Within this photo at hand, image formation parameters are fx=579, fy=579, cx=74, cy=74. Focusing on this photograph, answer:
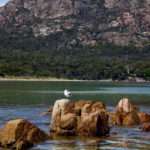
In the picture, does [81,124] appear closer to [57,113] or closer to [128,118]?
[57,113]

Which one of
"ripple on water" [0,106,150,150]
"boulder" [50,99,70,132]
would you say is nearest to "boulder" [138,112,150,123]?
"ripple on water" [0,106,150,150]

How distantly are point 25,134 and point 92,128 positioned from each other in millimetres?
5970

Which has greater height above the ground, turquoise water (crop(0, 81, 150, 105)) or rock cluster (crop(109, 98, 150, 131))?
rock cluster (crop(109, 98, 150, 131))

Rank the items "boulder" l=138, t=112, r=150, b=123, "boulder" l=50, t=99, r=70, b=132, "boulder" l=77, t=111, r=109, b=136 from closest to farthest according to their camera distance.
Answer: "boulder" l=77, t=111, r=109, b=136
"boulder" l=50, t=99, r=70, b=132
"boulder" l=138, t=112, r=150, b=123

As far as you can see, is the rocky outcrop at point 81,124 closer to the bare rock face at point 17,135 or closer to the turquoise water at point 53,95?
the bare rock face at point 17,135

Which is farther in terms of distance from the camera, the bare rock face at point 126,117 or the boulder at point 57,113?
the bare rock face at point 126,117

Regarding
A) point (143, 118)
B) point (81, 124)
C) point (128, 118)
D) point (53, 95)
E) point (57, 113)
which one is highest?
point (57, 113)

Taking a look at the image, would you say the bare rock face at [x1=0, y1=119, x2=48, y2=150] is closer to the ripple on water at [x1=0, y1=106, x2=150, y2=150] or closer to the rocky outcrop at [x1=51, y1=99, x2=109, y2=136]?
the ripple on water at [x1=0, y1=106, x2=150, y2=150]

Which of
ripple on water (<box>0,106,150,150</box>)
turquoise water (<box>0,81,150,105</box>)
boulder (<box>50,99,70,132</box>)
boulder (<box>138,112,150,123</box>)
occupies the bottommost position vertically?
turquoise water (<box>0,81,150,105</box>)

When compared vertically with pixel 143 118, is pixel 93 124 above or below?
above

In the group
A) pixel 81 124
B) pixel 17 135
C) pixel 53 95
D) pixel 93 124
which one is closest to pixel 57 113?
pixel 81 124

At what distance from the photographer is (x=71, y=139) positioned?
33094 mm

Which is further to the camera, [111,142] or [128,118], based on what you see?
[128,118]

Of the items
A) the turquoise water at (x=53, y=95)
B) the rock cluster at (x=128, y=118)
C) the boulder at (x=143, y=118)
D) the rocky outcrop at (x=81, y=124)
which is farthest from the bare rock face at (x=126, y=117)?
the turquoise water at (x=53, y=95)
